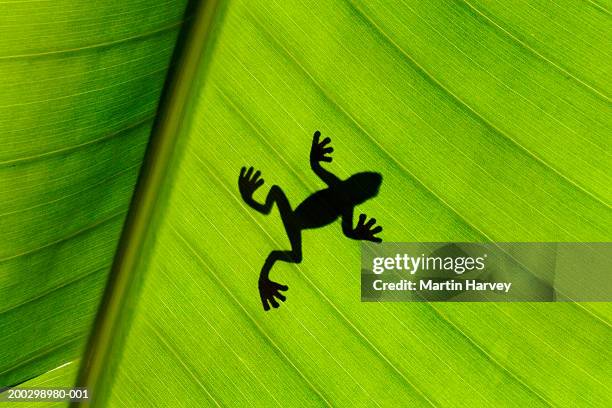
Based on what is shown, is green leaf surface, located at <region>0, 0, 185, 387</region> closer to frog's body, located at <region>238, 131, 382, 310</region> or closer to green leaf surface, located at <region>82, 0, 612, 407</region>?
green leaf surface, located at <region>82, 0, 612, 407</region>

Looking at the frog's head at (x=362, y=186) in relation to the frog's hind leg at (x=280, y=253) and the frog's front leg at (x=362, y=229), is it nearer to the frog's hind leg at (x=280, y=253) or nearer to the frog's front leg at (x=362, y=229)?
the frog's front leg at (x=362, y=229)

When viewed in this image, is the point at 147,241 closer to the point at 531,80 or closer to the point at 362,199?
the point at 362,199

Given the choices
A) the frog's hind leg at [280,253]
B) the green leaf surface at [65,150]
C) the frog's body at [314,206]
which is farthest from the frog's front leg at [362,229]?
the green leaf surface at [65,150]

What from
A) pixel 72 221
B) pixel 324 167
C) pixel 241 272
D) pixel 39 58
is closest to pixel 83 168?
pixel 72 221

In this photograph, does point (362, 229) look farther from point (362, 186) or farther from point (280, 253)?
point (280, 253)

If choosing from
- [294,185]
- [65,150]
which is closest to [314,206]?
[294,185]

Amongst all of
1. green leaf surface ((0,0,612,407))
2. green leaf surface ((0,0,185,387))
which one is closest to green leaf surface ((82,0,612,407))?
green leaf surface ((0,0,612,407))
